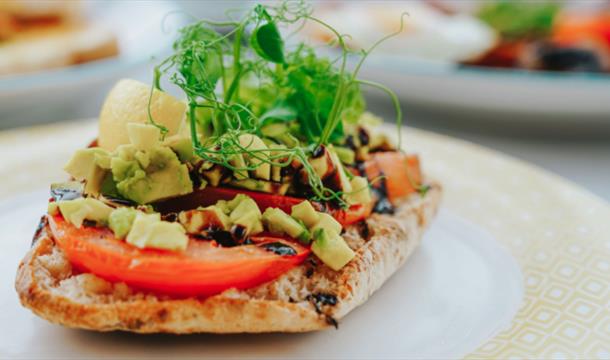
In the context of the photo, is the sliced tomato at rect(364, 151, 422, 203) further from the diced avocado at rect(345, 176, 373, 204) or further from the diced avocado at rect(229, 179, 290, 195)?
the diced avocado at rect(229, 179, 290, 195)

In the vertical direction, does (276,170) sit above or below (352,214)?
above

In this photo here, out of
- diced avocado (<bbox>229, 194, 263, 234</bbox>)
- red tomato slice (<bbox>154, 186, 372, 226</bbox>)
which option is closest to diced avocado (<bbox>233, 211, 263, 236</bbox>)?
diced avocado (<bbox>229, 194, 263, 234</bbox>)

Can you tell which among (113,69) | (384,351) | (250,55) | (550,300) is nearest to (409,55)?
(113,69)

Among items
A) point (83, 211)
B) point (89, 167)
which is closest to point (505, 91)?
point (89, 167)

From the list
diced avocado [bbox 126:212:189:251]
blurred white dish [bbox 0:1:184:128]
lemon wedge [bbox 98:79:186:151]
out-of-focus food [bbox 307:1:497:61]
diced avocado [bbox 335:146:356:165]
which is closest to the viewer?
diced avocado [bbox 126:212:189:251]

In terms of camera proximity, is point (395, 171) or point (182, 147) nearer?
point (182, 147)

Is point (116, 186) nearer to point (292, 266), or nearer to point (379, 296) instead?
point (292, 266)

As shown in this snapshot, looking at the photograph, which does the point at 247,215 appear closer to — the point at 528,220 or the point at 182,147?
the point at 182,147

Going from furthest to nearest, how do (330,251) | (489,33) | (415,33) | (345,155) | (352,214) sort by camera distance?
(489,33), (415,33), (345,155), (352,214), (330,251)
